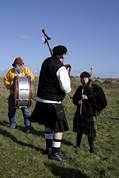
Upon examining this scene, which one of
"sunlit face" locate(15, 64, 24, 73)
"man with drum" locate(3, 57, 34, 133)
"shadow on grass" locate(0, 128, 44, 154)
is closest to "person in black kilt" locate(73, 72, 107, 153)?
"shadow on grass" locate(0, 128, 44, 154)

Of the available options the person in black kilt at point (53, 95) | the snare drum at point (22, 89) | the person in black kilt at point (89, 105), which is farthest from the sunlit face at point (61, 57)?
the snare drum at point (22, 89)

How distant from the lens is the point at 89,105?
11109 millimetres

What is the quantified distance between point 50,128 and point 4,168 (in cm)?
167

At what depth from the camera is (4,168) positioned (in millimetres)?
8320

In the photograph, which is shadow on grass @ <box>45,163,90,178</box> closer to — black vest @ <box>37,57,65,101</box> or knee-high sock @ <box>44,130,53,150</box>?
knee-high sock @ <box>44,130,53,150</box>

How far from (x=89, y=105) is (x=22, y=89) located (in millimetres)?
2167

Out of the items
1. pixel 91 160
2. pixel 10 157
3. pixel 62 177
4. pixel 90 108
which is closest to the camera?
pixel 62 177

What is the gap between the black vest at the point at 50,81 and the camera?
30.4 ft

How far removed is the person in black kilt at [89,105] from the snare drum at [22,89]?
1622 millimetres

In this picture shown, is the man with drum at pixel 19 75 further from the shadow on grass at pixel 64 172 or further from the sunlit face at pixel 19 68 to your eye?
the shadow on grass at pixel 64 172

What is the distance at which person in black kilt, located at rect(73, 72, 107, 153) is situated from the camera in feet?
36.1

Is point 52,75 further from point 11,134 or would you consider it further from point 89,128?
point 11,134

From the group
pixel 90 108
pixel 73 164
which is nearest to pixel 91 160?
pixel 73 164

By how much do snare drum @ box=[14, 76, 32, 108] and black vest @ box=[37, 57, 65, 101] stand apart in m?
2.75
